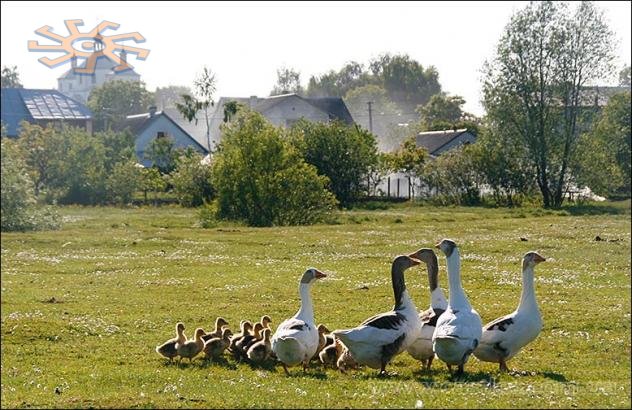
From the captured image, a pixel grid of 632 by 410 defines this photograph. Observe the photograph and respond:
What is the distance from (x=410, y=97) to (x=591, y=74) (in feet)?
381

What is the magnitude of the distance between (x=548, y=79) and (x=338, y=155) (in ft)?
54.4

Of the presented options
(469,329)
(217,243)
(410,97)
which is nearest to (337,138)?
(217,243)

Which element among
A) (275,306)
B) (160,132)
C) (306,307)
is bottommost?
(275,306)

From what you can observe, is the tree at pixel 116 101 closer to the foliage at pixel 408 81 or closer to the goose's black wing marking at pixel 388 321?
the foliage at pixel 408 81

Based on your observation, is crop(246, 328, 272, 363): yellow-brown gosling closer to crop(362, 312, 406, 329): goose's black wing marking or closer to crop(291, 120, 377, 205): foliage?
crop(362, 312, 406, 329): goose's black wing marking

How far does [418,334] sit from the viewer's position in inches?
564

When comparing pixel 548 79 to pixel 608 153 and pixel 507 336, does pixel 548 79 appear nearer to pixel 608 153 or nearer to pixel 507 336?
pixel 608 153

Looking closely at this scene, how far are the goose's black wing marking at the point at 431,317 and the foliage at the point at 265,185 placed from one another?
3857 cm

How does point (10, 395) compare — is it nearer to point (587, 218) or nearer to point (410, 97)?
point (587, 218)

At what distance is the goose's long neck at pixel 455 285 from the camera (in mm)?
13828

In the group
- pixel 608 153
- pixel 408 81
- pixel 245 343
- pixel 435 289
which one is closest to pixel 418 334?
pixel 435 289

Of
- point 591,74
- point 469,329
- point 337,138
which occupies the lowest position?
point 469,329

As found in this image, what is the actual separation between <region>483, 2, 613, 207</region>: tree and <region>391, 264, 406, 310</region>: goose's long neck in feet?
187

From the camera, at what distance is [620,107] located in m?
85.3
